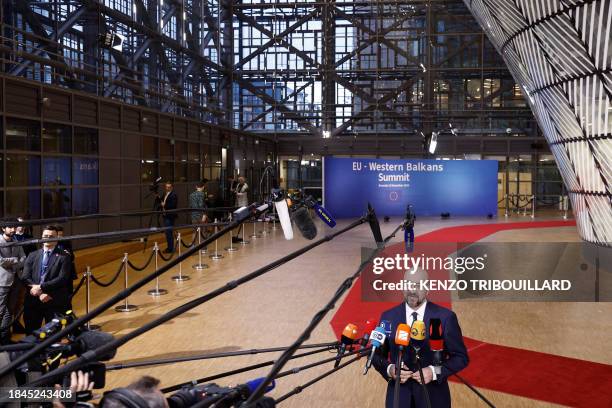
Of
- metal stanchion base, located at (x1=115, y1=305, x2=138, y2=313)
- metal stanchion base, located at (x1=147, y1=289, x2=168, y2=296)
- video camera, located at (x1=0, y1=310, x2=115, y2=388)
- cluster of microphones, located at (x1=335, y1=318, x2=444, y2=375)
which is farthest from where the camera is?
metal stanchion base, located at (x1=147, y1=289, x2=168, y2=296)

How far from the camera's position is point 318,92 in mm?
34500

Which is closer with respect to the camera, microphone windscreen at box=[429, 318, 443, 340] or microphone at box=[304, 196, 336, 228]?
microphone at box=[304, 196, 336, 228]

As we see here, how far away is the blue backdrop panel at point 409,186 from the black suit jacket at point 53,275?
16776 millimetres

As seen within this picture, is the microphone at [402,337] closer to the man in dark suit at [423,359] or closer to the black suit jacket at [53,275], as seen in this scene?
the man in dark suit at [423,359]

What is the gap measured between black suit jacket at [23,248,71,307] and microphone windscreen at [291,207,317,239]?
209 inches

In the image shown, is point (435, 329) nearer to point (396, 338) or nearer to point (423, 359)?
point (423, 359)

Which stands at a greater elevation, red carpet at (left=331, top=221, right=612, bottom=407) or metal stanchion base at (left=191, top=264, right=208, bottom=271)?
metal stanchion base at (left=191, top=264, right=208, bottom=271)

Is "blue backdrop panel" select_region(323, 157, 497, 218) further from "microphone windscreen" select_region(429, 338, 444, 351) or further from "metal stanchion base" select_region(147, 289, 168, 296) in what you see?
"microphone windscreen" select_region(429, 338, 444, 351)

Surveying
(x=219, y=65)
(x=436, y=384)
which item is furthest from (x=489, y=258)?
(x=219, y=65)

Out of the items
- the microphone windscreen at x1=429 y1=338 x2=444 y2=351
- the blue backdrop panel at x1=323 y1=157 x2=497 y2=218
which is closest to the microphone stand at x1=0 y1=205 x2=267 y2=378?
the microphone windscreen at x1=429 y1=338 x2=444 y2=351

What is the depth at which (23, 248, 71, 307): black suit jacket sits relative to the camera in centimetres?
778

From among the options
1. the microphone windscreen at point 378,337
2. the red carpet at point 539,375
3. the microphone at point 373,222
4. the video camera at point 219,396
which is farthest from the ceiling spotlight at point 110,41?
the video camera at point 219,396

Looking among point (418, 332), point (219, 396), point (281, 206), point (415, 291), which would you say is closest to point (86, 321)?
point (219, 396)

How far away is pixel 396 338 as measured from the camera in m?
3.53
